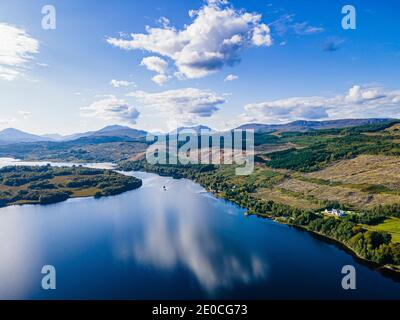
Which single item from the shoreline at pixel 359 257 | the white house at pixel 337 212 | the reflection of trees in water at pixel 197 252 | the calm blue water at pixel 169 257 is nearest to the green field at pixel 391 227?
the white house at pixel 337 212

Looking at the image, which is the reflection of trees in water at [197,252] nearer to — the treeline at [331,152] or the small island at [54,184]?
the small island at [54,184]

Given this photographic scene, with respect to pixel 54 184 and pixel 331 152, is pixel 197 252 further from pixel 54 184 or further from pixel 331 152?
pixel 331 152

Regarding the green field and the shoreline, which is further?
the green field

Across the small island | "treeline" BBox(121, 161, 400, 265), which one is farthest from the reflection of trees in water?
the small island

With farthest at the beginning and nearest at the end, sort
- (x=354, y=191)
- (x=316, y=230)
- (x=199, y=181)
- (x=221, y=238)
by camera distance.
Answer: (x=199, y=181)
(x=354, y=191)
(x=316, y=230)
(x=221, y=238)

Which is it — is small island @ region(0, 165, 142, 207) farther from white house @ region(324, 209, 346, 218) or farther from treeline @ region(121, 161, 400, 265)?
white house @ region(324, 209, 346, 218)

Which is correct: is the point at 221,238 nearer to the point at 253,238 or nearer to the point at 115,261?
the point at 253,238

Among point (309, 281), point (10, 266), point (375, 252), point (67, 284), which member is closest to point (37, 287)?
point (67, 284)

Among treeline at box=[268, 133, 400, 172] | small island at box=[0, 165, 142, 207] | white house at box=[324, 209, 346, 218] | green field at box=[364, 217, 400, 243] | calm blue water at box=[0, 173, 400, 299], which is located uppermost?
treeline at box=[268, 133, 400, 172]
